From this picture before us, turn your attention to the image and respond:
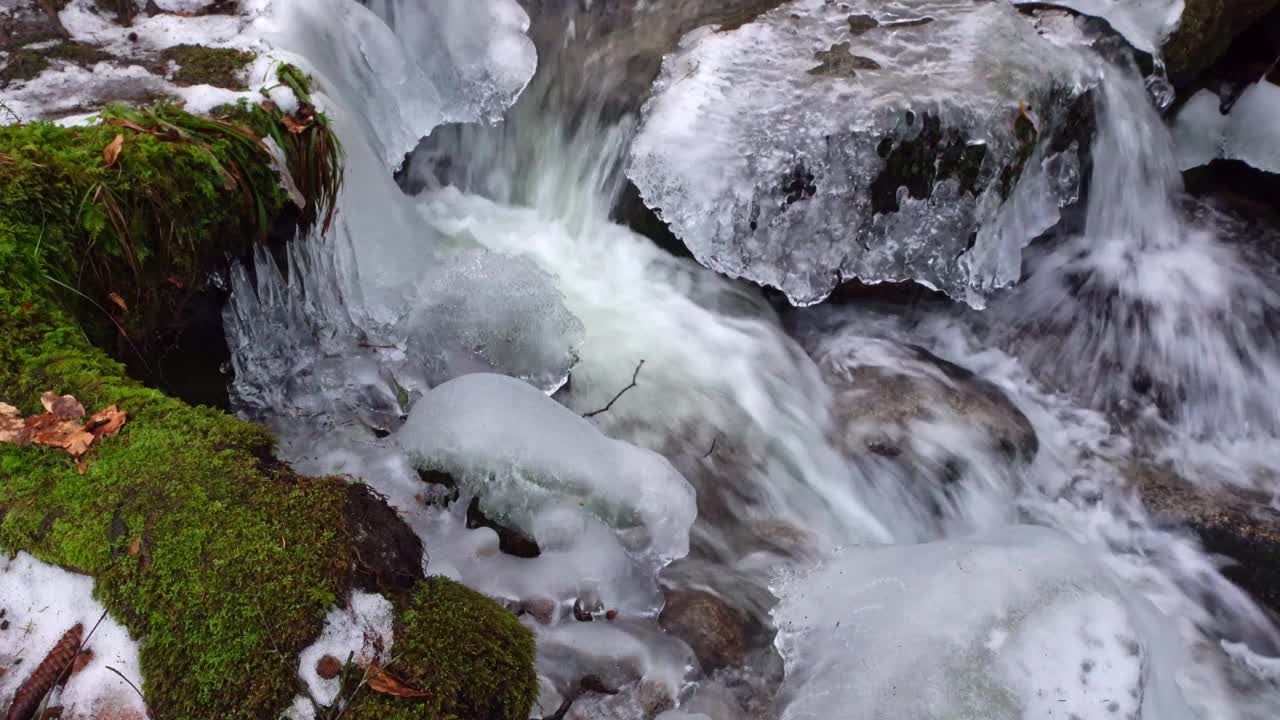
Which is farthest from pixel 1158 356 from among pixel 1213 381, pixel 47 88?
pixel 47 88

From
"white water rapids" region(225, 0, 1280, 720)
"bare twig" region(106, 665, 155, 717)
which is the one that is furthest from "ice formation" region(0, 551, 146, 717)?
"white water rapids" region(225, 0, 1280, 720)

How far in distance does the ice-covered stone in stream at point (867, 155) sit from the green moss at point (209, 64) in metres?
2.39

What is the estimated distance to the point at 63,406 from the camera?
2260mm

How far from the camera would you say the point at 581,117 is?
6.14m

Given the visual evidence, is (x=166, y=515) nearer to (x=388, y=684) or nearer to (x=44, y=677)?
(x=44, y=677)

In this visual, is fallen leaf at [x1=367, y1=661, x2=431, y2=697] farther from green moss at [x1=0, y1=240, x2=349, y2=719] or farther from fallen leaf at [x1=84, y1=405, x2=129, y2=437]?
fallen leaf at [x1=84, y1=405, x2=129, y2=437]

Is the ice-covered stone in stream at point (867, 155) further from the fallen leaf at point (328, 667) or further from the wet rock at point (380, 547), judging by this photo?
the fallen leaf at point (328, 667)

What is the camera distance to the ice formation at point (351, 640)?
1830 millimetres

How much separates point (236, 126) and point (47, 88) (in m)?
1.26

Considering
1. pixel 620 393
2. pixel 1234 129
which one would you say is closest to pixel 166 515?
pixel 620 393

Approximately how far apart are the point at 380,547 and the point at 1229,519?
507cm

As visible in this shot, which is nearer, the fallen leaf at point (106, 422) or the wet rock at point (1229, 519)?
the fallen leaf at point (106, 422)

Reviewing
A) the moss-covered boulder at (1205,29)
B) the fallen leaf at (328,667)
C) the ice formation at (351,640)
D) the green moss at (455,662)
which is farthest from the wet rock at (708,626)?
the moss-covered boulder at (1205,29)

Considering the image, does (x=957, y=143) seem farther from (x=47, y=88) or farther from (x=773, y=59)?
(x=47, y=88)
